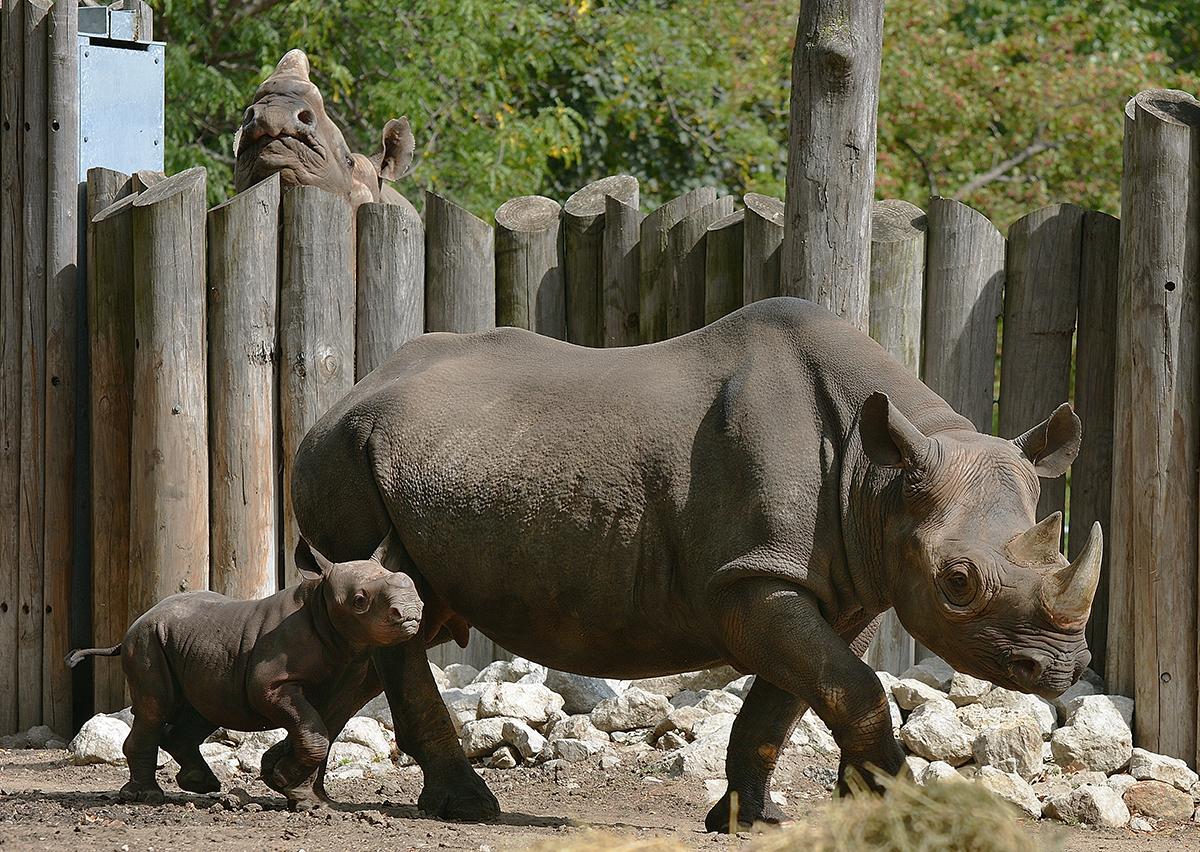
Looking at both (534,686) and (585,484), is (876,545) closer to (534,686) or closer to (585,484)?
(585,484)

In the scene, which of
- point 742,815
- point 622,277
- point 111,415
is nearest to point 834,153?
point 622,277

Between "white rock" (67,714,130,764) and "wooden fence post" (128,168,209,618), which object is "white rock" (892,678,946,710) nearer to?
"wooden fence post" (128,168,209,618)

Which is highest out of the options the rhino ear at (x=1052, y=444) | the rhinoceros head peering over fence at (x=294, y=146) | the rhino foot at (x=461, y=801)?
the rhinoceros head peering over fence at (x=294, y=146)

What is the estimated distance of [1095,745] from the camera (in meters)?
6.40

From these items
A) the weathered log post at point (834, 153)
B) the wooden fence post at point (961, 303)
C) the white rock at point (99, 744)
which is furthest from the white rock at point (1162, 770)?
the white rock at point (99, 744)

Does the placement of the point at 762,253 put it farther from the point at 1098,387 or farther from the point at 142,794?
the point at 142,794

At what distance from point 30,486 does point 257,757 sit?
1887mm

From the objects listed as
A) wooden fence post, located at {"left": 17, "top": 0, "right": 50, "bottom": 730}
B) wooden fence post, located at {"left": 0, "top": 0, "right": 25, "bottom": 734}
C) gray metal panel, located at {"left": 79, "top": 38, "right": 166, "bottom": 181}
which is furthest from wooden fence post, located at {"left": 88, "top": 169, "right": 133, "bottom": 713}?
gray metal panel, located at {"left": 79, "top": 38, "right": 166, "bottom": 181}

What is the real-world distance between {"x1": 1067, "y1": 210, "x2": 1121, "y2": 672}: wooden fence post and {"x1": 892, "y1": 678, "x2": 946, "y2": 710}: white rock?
2.18ft

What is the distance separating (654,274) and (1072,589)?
341 cm

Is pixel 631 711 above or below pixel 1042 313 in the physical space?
below

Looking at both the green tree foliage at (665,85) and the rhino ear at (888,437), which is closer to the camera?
the rhino ear at (888,437)

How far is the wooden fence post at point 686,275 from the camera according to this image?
24.5 feet

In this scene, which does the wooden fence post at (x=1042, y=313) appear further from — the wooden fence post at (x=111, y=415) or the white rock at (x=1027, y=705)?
the wooden fence post at (x=111, y=415)
